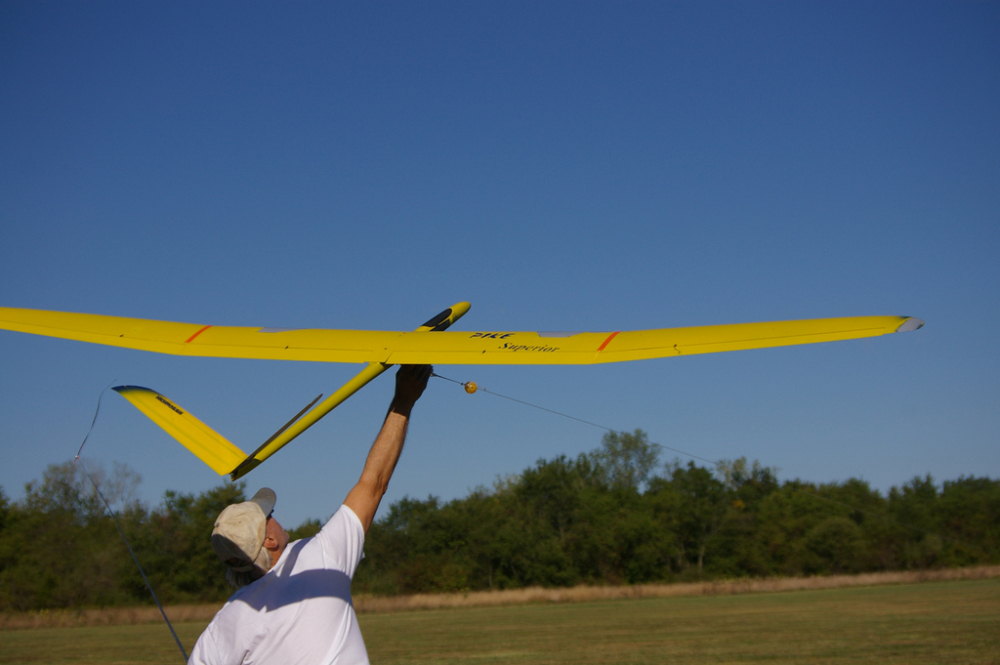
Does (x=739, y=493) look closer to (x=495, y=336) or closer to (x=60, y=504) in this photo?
(x=60, y=504)

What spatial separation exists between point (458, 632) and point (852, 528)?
3150 cm

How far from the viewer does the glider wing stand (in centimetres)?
307

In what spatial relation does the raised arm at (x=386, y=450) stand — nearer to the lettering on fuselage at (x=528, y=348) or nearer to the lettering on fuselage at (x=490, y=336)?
the lettering on fuselage at (x=528, y=348)

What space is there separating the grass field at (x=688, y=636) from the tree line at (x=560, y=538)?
23.2 ft

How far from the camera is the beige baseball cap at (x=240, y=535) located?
234 centimetres

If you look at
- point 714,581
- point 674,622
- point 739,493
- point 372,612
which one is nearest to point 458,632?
point 674,622

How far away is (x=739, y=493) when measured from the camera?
2140 inches

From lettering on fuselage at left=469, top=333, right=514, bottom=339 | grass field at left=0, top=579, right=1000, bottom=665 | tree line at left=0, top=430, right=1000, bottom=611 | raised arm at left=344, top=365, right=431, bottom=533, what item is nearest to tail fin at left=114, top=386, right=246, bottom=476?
raised arm at left=344, top=365, right=431, bottom=533

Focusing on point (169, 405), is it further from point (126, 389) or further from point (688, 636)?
point (688, 636)

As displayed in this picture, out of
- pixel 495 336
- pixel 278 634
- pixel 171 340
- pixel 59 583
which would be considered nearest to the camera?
pixel 278 634

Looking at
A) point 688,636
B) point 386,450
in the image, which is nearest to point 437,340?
point 386,450

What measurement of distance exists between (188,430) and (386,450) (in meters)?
0.95

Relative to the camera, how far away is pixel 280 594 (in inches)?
94.3

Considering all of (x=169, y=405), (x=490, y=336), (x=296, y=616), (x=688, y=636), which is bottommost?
(x=688, y=636)
